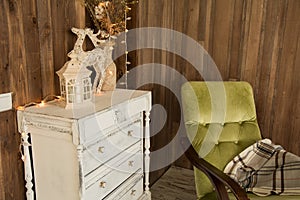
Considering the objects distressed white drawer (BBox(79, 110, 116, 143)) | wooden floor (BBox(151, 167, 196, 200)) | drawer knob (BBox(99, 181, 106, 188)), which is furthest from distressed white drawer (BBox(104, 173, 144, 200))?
distressed white drawer (BBox(79, 110, 116, 143))

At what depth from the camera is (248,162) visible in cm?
185

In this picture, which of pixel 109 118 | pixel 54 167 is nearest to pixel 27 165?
pixel 54 167

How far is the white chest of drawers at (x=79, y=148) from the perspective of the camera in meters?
1.55

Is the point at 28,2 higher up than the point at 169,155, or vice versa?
the point at 28,2

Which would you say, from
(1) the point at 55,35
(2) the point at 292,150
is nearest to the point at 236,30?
(2) the point at 292,150

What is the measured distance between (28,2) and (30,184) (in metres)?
1.06

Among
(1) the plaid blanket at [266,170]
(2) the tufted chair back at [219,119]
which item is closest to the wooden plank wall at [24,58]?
(2) the tufted chair back at [219,119]

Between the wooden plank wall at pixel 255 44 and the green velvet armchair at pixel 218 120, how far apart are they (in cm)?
31

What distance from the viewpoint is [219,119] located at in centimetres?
207

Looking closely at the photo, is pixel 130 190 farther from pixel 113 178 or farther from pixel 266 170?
pixel 266 170

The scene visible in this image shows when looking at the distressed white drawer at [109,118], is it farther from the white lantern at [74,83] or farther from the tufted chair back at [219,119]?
the tufted chair back at [219,119]

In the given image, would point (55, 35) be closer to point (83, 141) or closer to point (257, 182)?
point (83, 141)

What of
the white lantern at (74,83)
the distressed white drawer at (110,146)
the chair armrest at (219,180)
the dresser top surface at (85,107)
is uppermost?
the white lantern at (74,83)

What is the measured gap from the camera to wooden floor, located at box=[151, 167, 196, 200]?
2473 millimetres
